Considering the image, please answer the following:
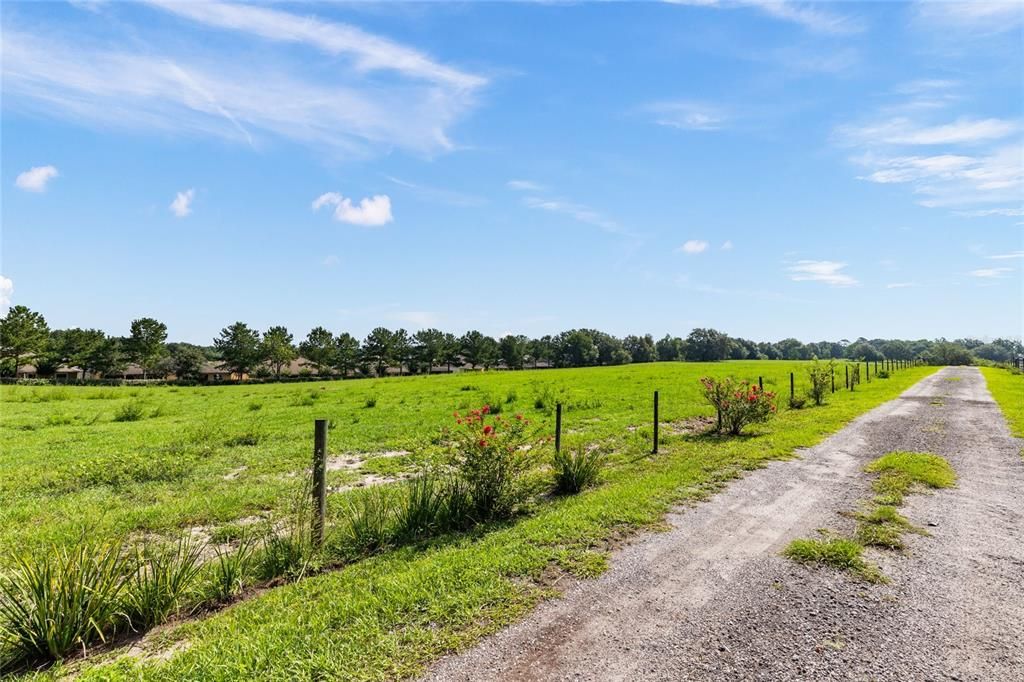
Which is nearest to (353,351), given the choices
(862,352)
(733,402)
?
(733,402)

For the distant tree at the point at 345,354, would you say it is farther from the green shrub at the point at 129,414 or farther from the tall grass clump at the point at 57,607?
the tall grass clump at the point at 57,607

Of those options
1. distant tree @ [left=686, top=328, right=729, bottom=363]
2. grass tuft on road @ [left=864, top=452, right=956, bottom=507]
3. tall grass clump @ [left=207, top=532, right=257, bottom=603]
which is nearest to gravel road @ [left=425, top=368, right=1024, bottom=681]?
grass tuft on road @ [left=864, top=452, right=956, bottom=507]

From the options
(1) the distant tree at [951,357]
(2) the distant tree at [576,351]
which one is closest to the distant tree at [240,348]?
(2) the distant tree at [576,351]

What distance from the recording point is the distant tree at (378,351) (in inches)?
3833

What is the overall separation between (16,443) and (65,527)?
10950 millimetres

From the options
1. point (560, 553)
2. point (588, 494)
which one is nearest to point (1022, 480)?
point (588, 494)

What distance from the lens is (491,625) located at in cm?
384

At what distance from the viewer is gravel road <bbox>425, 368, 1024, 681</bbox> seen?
3.32m

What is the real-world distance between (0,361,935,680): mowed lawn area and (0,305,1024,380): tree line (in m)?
69.8

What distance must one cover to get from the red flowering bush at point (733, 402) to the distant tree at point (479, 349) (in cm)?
9285

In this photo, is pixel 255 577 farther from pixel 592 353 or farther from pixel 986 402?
pixel 592 353

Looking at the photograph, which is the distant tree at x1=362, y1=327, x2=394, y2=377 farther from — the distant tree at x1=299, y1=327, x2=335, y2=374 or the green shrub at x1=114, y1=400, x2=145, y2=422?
the green shrub at x1=114, y1=400, x2=145, y2=422

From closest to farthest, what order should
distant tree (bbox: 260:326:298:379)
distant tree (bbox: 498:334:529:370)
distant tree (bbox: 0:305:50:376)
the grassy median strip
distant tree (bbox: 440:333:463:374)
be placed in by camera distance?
the grassy median strip < distant tree (bbox: 0:305:50:376) < distant tree (bbox: 260:326:298:379) < distant tree (bbox: 440:333:463:374) < distant tree (bbox: 498:334:529:370)

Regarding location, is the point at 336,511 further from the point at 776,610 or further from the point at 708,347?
the point at 708,347
